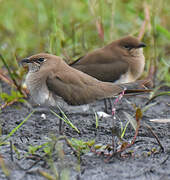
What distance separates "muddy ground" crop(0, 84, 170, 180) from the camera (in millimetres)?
3025

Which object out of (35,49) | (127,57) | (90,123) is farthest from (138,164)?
(35,49)

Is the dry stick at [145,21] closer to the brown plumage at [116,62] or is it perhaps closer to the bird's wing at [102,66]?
the brown plumage at [116,62]

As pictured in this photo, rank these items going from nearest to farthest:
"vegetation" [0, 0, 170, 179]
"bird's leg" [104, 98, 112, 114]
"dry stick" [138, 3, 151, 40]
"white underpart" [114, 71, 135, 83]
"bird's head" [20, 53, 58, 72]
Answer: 1. "bird's head" [20, 53, 58, 72]
2. "bird's leg" [104, 98, 112, 114]
3. "white underpart" [114, 71, 135, 83]
4. "vegetation" [0, 0, 170, 179]
5. "dry stick" [138, 3, 151, 40]

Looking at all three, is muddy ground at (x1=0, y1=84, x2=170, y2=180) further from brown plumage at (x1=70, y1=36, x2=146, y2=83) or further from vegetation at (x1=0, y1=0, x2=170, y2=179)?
brown plumage at (x1=70, y1=36, x2=146, y2=83)

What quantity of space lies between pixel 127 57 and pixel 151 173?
2.70 metres

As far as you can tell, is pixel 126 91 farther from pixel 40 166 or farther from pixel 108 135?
pixel 40 166

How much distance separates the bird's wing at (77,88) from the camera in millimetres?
3910

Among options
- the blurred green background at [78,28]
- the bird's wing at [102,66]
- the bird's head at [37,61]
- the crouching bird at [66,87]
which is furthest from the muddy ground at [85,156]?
the blurred green background at [78,28]

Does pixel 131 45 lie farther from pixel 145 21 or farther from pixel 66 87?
pixel 66 87

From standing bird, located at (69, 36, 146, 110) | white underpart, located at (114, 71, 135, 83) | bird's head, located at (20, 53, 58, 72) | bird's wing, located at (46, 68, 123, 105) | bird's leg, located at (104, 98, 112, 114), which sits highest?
bird's head, located at (20, 53, 58, 72)

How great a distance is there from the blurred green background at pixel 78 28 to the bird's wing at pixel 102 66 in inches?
14.9

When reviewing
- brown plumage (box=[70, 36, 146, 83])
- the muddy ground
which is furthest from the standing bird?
the muddy ground

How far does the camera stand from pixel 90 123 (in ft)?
13.9

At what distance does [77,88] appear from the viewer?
3969 millimetres
